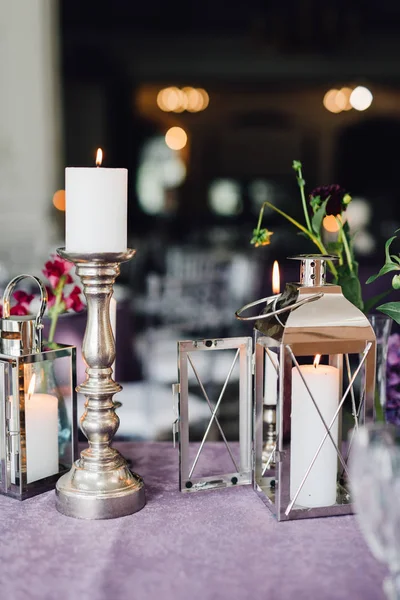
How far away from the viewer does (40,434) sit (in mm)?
834

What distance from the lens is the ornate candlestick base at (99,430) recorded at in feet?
2.51

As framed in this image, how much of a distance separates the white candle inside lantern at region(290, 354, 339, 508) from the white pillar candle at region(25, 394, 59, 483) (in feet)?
0.87

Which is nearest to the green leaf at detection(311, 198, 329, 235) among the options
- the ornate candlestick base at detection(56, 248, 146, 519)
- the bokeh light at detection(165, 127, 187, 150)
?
the ornate candlestick base at detection(56, 248, 146, 519)

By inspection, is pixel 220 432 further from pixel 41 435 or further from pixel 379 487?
pixel 379 487

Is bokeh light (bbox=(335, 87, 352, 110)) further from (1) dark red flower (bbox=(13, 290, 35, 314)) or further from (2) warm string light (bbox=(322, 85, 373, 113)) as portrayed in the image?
(1) dark red flower (bbox=(13, 290, 35, 314))

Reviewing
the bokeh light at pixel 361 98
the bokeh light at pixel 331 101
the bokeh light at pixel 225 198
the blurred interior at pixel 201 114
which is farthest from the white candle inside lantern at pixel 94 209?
the bokeh light at pixel 361 98

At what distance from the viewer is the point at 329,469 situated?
79cm

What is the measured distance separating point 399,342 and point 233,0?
4335mm

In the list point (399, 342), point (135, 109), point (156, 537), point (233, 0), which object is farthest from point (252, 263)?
point (156, 537)

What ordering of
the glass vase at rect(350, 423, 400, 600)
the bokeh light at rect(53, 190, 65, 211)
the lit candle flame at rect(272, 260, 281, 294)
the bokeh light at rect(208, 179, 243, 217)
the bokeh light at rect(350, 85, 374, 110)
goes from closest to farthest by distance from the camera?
1. the glass vase at rect(350, 423, 400, 600)
2. the lit candle flame at rect(272, 260, 281, 294)
3. the bokeh light at rect(53, 190, 65, 211)
4. the bokeh light at rect(208, 179, 243, 217)
5. the bokeh light at rect(350, 85, 374, 110)

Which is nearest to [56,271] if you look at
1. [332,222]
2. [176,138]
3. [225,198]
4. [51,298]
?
[51,298]

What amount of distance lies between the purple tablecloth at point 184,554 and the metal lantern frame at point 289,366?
0.08ft

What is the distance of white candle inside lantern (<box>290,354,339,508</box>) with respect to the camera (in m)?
0.78

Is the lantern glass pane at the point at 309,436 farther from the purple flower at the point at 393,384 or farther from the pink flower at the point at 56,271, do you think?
the pink flower at the point at 56,271
